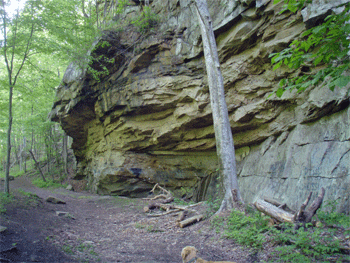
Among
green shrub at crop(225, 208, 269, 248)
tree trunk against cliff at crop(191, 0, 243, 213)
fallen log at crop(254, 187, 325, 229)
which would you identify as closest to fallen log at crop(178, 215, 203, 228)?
tree trunk against cliff at crop(191, 0, 243, 213)

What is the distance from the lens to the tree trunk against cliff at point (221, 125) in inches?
230

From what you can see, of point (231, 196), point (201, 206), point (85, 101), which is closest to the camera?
point (231, 196)

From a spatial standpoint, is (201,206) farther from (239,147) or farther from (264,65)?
(264,65)

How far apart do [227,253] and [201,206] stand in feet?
11.5

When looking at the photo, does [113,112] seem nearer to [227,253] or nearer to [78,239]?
[78,239]

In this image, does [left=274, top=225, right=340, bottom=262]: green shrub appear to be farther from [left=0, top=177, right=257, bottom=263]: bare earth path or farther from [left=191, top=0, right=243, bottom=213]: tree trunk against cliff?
[left=191, top=0, right=243, bottom=213]: tree trunk against cliff

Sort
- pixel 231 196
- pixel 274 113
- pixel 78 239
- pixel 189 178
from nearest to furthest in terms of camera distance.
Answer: pixel 78 239 < pixel 231 196 < pixel 274 113 < pixel 189 178

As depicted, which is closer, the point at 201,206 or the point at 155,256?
the point at 155,256

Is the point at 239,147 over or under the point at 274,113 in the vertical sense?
under

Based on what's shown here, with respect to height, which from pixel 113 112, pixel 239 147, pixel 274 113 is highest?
pixel 113 112

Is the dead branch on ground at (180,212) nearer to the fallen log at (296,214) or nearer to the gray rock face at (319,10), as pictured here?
the fallen log at (296,214)

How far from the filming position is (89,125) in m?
16.0

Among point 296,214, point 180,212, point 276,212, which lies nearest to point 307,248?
point 296,214

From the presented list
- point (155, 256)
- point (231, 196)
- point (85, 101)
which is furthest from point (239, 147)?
point (85, 101)
